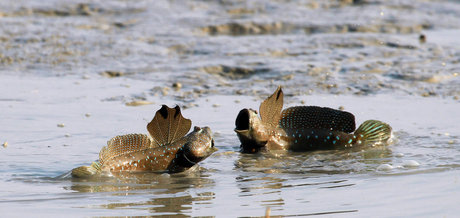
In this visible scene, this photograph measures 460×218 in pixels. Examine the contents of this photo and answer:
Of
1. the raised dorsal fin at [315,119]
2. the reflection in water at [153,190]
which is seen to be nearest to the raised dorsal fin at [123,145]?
the reflection in water at [153,190]

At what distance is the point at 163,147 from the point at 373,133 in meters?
1.66

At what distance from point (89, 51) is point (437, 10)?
702 centimetres

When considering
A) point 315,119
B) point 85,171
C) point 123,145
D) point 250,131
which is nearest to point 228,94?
point 315,119

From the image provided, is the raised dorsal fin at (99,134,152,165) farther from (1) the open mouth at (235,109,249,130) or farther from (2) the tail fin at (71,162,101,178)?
(1) the open mouth at (235,109,249,130)

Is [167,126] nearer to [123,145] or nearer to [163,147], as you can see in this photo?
[163,147]

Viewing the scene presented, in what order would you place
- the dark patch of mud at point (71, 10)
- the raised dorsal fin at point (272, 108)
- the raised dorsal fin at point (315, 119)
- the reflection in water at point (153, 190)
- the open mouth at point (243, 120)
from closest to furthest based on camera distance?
the reflection in water at point (153, 190), the open mouth at point (243, 120), the raised dorsal fin at point (272, 108), the raised dorsal fin at point (315, 119), the dark patch of mud at point (71, 10)

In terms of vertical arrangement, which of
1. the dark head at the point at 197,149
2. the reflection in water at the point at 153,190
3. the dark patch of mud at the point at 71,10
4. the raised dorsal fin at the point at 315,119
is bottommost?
the reflection in water at the point at 153,190

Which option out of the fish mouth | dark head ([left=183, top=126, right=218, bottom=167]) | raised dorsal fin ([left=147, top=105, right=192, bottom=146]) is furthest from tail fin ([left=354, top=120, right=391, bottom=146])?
raised dorsal fin ([left=147, top=105, right=192, bottom=146])

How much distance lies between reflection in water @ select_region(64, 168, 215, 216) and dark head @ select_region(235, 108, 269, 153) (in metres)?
0.52

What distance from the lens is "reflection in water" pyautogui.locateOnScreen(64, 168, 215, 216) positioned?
9.27 ft

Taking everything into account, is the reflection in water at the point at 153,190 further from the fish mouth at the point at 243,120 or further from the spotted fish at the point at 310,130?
the spotted fish at the point at 310,130


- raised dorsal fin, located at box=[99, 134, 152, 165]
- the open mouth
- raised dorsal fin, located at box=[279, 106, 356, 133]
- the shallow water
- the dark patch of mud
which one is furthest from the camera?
the dark patch of mud

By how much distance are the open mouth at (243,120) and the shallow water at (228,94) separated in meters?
0.21

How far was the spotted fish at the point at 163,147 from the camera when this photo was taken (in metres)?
3.49
